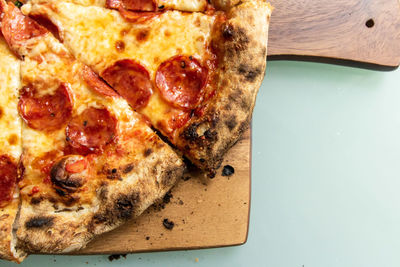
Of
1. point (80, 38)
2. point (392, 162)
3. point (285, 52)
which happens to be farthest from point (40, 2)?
point (392, 162)

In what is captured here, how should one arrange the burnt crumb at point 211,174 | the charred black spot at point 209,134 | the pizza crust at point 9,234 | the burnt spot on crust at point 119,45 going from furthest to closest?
the burnt crumb at point 211,174 < the burnt spot on crust at point 119,45 < the charred black spot at point 209,134 < the pizza crust at point 9,234

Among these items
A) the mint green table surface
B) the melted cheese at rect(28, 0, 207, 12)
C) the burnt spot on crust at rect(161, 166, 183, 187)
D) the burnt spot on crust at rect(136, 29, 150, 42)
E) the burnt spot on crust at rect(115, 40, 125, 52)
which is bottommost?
the mint green table surface

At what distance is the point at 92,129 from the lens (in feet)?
7.91

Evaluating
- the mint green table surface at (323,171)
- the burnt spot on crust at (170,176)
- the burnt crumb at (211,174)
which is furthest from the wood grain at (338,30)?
the burnt spot on crust at (170,176)

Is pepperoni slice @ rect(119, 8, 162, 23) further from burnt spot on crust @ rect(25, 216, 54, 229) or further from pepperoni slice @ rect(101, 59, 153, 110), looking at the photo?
burnt spot on crust @ rect(25, 216, 54, 229)

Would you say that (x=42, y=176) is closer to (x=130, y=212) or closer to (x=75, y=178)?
(x=75, y=178)

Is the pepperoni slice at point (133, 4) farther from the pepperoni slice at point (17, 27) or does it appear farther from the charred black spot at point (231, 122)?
the charred black spot at point (231, 122)

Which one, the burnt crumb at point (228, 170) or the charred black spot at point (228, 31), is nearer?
the charred black spot at point (228, 31)

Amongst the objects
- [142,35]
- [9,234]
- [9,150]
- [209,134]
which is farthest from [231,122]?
[9,234]

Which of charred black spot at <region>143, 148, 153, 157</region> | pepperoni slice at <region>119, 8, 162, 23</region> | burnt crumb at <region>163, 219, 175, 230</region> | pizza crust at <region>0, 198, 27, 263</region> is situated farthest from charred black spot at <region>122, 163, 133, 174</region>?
pepperoni slice at <region>119, 8, 162, 23</region>

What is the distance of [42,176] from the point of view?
236cm

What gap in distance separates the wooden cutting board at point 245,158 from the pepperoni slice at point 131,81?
0.71 meters

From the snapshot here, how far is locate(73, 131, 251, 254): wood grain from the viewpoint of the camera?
274cm

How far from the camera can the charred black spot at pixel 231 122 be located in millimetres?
2408
